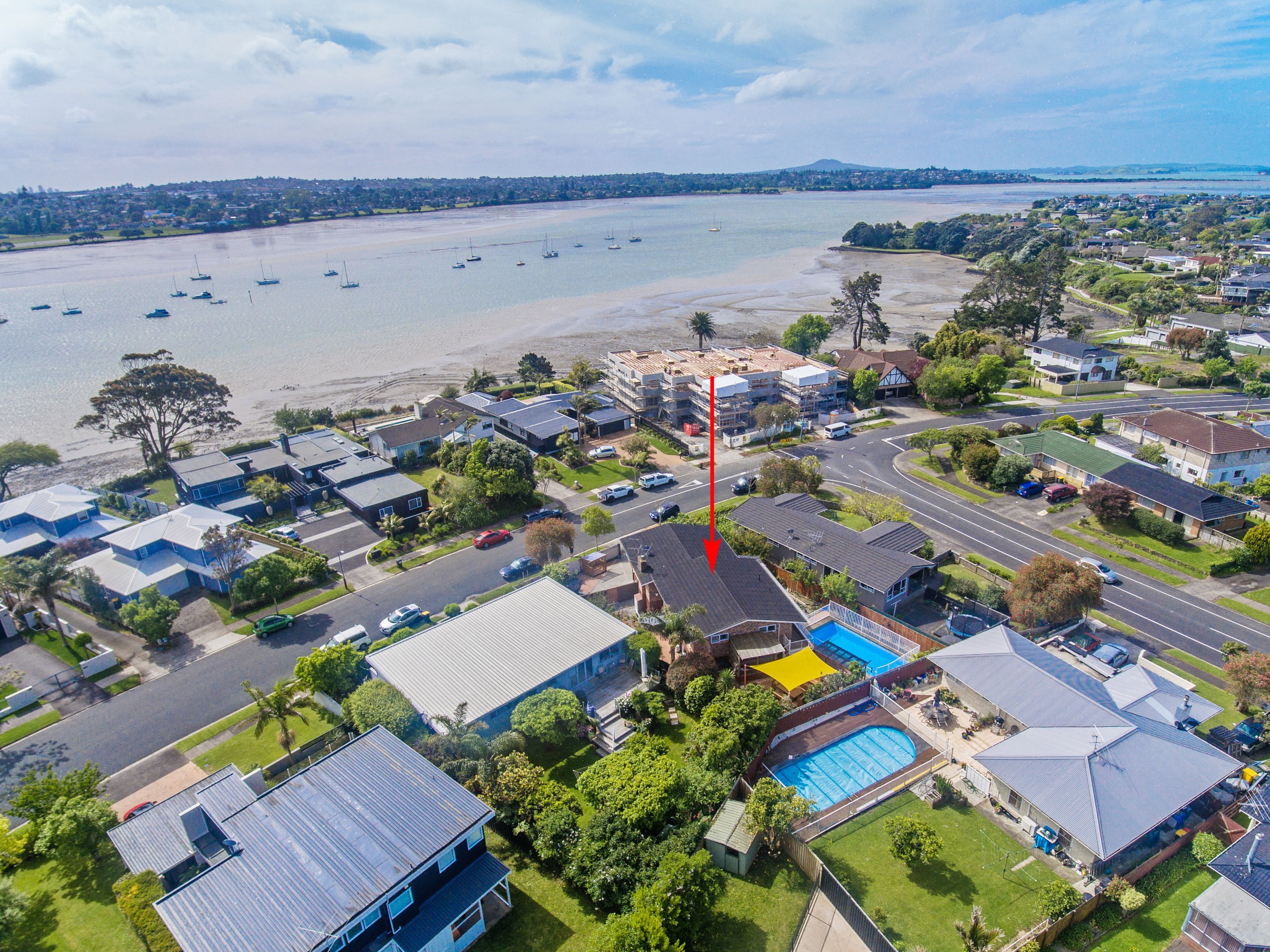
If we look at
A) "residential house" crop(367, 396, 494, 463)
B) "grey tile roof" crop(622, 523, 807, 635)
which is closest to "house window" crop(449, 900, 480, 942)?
"grey tile roof" crop(622, 523, 807, 635)

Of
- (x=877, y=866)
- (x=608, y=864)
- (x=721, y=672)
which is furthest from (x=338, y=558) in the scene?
(x=877, y=866)

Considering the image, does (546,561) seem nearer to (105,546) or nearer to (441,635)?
(441,635)

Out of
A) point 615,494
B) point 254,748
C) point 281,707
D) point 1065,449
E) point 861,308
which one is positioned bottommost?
point 254,748

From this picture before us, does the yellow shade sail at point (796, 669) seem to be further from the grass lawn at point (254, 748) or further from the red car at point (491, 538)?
the red car at point (491, 538)

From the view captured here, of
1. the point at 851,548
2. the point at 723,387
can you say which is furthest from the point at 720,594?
the point at 723,387

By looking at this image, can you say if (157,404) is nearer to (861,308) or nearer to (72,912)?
(72,912)

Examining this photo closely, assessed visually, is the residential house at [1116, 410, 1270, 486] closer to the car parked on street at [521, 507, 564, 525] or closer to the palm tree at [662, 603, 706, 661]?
the palm tree at [662, 603, 706, 661]
